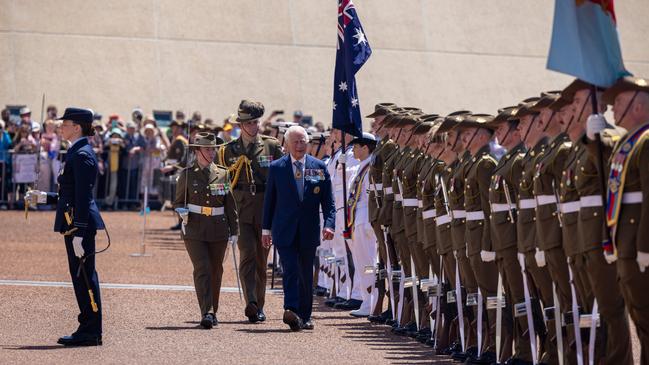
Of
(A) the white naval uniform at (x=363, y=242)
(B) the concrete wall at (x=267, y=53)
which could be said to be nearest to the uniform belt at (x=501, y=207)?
(A) the white naval uniform at (x=363, y=242)

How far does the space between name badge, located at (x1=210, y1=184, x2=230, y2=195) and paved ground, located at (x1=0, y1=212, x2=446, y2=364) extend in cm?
132

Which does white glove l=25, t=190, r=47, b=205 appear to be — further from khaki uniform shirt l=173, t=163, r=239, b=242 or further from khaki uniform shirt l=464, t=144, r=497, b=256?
khaki uniform shirt l=464, t=144, r=497, b=256

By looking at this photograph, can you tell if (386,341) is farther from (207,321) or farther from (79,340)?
(79,340)

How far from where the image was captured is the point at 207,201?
1390cm

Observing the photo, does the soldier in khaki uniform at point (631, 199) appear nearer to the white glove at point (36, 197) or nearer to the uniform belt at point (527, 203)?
the uniform belt at point (527, 203)

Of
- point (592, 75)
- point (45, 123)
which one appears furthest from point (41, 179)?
point (592, 75)

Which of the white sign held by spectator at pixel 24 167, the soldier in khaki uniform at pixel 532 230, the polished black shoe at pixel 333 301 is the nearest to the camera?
the soldier in khaki uniform at pixel 532 230

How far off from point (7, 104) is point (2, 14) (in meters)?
2.60

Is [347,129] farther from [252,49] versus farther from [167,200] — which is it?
[252,49]

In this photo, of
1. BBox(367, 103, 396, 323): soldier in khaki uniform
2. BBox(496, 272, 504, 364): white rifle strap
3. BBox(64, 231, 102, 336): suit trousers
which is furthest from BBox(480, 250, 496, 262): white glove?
BBox(367, 103, 396, 323): soldier in khaki uniform

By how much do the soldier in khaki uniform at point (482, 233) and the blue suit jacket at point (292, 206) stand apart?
2547mm

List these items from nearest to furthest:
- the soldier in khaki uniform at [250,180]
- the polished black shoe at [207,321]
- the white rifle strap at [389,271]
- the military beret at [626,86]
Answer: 1. the military beret at [626,86]
2. the polished black shoe at [207,321]
3. the white rifle strap at [389,271]
4. the soldier in khaki uniform at [250,180]

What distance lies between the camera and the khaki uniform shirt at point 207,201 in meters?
13.8

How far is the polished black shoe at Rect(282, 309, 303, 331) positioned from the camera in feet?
43.4
